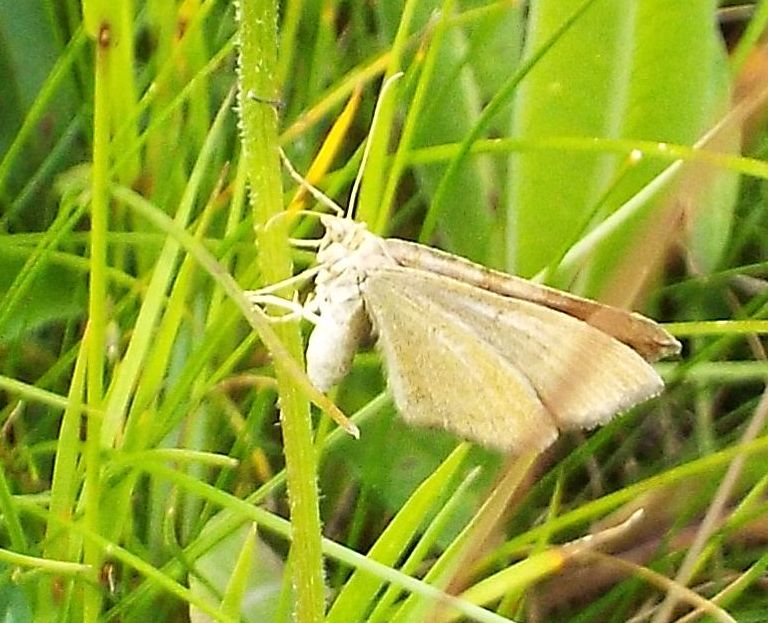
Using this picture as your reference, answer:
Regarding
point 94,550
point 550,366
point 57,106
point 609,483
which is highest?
point 57,106

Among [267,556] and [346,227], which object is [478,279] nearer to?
[346,227]

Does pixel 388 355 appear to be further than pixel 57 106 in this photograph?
No

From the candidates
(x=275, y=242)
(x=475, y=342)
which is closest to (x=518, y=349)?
(x=475, y=342)

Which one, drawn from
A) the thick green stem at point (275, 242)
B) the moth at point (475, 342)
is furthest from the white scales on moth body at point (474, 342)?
the thick green stem at point (275, 242)

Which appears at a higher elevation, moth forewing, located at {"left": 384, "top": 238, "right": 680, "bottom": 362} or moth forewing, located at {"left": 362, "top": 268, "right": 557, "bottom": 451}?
Answer: moth forewing, located at {"left": 384, "top": 238, "right": 680, "bottom": 362}

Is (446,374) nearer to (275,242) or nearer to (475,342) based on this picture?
(475,342)

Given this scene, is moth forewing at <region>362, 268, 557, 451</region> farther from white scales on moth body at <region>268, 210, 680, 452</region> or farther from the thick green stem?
the thick green stem

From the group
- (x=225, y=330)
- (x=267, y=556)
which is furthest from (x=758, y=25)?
(x=267, y=556)

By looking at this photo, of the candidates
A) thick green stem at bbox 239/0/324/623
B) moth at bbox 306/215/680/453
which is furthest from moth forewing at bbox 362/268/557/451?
thick green stem at bbox 239/0/324/623

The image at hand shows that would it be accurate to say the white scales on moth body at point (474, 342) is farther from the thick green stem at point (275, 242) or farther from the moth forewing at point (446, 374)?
the thick green stem at point (275, 242)

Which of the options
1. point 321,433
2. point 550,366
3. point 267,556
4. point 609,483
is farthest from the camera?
point 609,483
